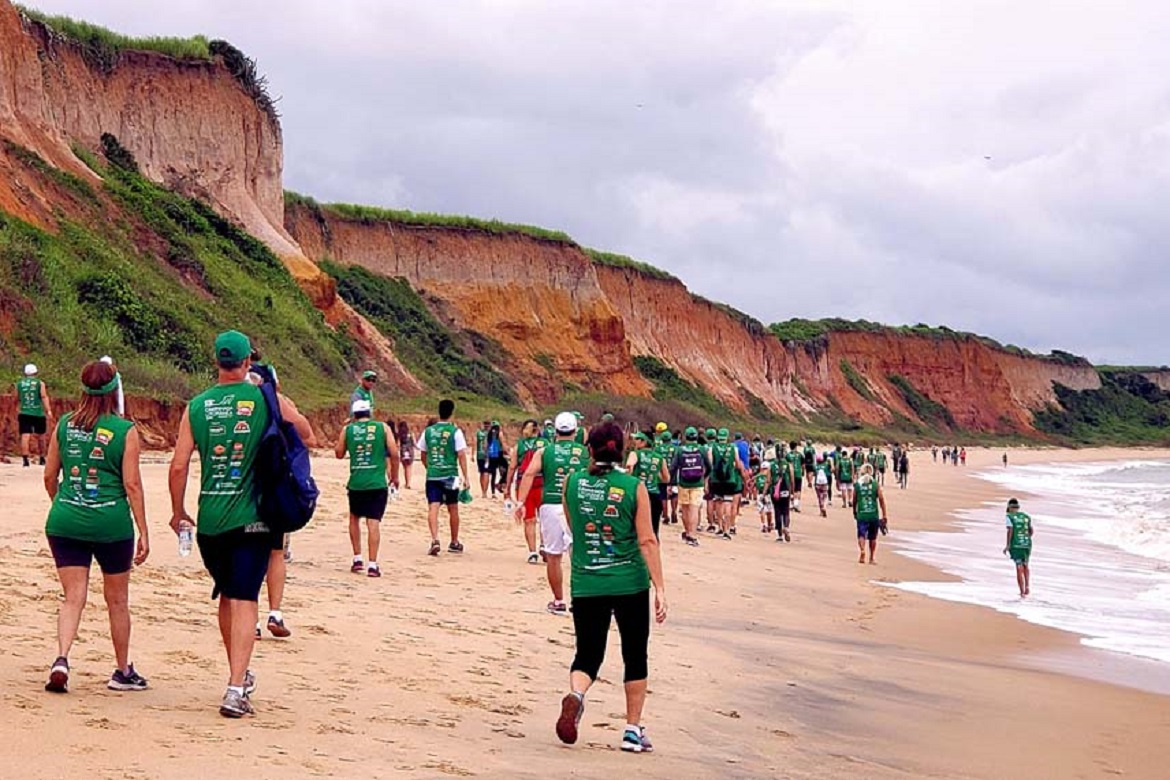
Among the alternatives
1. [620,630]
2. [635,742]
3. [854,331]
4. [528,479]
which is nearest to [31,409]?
[528,479]

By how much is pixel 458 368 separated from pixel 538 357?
937 cm

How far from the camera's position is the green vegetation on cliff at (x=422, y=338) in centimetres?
5044

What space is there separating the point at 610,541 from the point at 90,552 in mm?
2561

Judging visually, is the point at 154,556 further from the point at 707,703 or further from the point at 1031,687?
the point at 1031,687

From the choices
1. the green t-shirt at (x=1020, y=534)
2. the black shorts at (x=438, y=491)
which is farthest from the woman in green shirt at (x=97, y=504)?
the green t-shirt at (x=1020, y=534)

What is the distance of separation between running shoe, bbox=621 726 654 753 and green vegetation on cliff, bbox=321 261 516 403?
136ft

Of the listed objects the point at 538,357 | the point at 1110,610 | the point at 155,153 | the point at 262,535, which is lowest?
the point at 1110,610

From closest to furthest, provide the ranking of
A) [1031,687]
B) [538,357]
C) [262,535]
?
1. [262,535]
2. [1031,687]
3. [538,357]

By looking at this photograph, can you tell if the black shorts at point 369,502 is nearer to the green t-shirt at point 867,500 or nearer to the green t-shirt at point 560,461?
the green t-shirt at point 560,461

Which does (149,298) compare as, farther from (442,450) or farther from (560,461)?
(560,461)

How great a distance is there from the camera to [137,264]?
32.5 metres

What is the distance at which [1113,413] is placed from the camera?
Result: 487 ft

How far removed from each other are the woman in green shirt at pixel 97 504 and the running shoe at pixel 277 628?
1.78m

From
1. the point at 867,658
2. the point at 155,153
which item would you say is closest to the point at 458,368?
the point at 155,153
